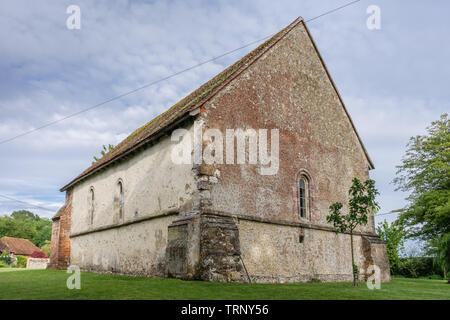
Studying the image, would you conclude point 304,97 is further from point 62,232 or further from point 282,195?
point 62,232

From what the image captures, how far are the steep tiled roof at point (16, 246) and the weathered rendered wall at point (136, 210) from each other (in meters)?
49.3

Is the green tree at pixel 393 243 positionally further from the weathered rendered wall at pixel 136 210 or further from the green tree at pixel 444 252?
the weathered rendered wall at pixel 136 210

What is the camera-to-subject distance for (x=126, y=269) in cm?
1720

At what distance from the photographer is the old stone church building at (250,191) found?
43.2ft

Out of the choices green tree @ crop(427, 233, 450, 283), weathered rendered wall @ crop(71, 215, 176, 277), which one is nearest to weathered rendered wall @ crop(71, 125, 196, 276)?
weathered rendered wall @ crop(71, 215, 176, 277)

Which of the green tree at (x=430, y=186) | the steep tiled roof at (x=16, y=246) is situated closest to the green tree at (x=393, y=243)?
the green tree at (x=430, y=186)

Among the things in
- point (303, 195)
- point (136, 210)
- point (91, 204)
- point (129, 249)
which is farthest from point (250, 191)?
Result: point (91, 204)

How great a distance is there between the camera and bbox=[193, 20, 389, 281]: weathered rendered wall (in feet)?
46.3

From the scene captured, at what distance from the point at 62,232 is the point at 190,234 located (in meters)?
16.4

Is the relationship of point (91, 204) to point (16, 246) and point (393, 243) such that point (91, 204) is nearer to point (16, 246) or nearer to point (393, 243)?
point (393, 243)

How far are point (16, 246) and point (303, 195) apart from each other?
64490 mm

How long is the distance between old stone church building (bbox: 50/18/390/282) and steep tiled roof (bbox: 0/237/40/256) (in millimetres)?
51193

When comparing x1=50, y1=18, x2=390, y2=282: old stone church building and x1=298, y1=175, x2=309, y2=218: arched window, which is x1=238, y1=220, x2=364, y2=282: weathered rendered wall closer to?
x1=50, y1=18, x2=390, y2=282: old stone church building
